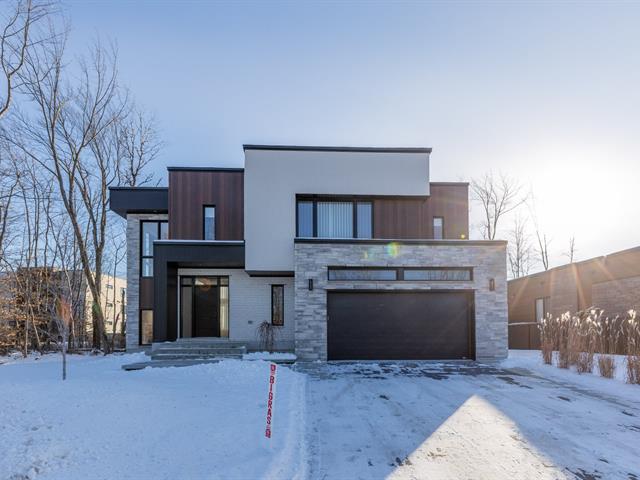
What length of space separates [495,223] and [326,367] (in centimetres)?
2317

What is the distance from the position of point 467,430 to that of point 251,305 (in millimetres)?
9695

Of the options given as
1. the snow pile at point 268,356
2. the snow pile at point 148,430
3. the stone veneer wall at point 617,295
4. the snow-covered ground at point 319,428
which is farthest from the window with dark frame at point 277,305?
the stone veneer wall at point 617,295

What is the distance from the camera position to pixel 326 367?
36.3 ft

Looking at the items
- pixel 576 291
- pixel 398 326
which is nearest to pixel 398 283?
pixel 398 326

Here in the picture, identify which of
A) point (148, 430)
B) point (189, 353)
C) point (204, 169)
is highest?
point (204, 169)

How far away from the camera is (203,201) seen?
47.1 ft

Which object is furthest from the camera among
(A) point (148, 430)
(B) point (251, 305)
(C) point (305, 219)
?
(B) point (251, 305)

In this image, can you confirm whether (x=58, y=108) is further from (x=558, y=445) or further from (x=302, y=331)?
(x=558, y=445)

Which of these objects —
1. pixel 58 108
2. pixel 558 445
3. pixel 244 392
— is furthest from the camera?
pixel 58 108

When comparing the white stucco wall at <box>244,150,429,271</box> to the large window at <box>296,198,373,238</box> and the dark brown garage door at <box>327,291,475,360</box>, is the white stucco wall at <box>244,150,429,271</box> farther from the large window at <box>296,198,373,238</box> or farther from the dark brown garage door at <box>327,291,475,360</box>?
the dark brown garage door at <box>327,291,475,360</box>

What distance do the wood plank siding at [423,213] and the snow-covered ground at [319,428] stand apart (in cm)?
615

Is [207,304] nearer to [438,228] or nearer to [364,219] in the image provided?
[364,219]

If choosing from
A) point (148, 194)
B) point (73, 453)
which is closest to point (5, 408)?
point (73, 453)

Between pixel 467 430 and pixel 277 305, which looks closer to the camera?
pixel 467 430
